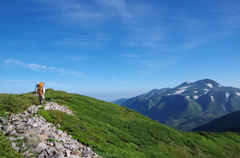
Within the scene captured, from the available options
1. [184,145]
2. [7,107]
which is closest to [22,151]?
[7,107]

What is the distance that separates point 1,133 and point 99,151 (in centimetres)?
847

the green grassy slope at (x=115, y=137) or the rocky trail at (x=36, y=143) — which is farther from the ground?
the rocky trail at (x=36, y=143)

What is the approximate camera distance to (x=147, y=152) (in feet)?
76.7

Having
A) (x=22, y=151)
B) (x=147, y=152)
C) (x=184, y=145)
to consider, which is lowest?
(x=184, y=145)

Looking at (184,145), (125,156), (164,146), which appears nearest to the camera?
(125,156)

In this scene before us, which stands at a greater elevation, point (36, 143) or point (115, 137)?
point (36, 143)

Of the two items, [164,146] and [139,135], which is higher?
[139,135]

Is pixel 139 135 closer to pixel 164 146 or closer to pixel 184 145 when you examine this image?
pixel 164 146

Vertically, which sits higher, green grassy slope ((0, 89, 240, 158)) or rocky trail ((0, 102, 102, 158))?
rocky trail ((0, 102, 102, 158))

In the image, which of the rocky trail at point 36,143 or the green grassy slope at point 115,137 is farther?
the green grassy slope at point 115,137

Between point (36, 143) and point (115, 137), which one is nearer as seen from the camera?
point (36, 143)

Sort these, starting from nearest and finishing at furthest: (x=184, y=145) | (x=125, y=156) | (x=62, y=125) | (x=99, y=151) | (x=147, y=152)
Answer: (x=99, y=151) → (x=125, y=156) → (x=62, y=125) → (x=147, y=152) → (x=184, y=145)

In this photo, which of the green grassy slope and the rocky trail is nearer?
the rocky trail

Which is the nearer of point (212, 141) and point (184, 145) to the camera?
point (184, 145)
